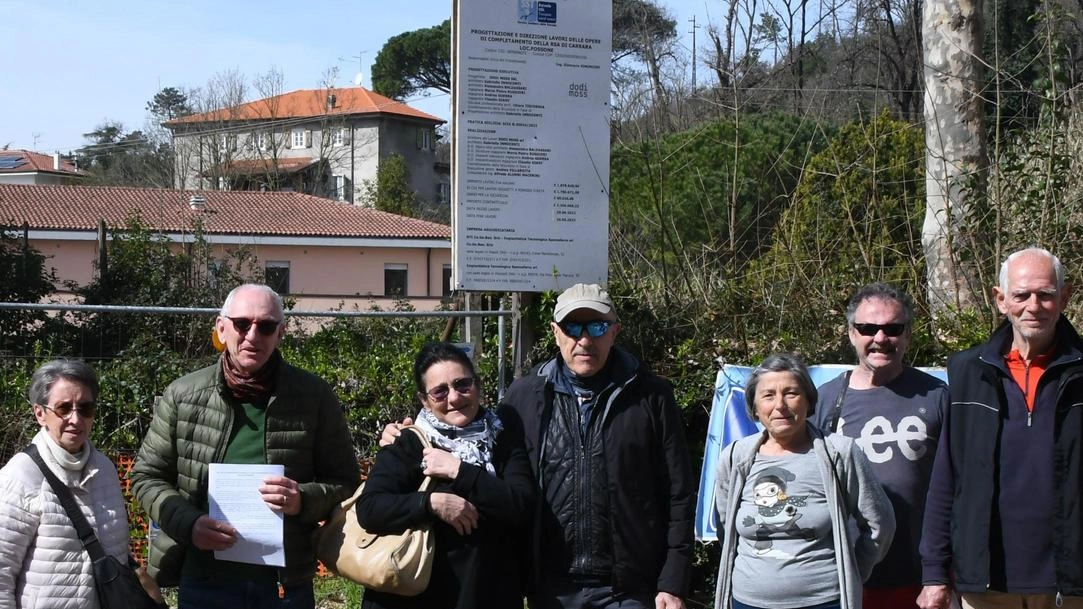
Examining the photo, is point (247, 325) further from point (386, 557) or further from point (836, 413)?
point (836, 413)

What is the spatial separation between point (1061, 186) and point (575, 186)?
3.02 metres

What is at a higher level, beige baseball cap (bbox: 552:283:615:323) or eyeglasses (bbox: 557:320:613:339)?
beige baseball cap (bbox: 552:283:615:323)

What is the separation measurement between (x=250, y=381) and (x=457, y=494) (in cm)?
83

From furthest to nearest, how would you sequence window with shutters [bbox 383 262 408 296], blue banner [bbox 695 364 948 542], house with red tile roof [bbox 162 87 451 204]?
house with red tile roof [bbox 162 87 451 204], window with shutters [bbox 383 262 408 296], blue banner [bbox 695 364 948 542]

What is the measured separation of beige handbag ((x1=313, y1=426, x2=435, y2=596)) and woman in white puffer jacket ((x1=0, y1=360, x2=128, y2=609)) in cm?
73

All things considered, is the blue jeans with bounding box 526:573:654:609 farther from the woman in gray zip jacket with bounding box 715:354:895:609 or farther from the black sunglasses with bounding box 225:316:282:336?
the black sunglasses with bounding box 225:316:282:336

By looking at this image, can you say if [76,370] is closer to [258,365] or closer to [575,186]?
[258,365]

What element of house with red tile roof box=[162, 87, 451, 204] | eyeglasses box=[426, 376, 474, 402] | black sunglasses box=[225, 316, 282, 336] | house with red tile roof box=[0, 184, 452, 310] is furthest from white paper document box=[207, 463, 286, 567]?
house with red tile roof box=[162, 87, 451, 204]

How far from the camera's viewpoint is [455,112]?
5.94m

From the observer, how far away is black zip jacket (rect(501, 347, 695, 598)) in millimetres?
3846

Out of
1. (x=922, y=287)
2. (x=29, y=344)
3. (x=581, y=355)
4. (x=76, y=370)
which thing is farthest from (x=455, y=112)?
(x=29, y=344)

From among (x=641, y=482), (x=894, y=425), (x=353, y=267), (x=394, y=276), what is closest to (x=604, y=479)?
(x=641, y=482)

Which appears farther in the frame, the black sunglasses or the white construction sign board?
the white construction sign board

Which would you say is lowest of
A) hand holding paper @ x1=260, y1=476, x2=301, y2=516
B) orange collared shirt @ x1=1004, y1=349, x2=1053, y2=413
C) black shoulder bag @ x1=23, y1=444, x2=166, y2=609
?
black shoulder bag @ x1=23, y1=444, x2=166, y2=609
